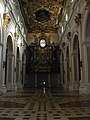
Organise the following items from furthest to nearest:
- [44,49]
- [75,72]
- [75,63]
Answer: [44,49], [75,63], [75,72]

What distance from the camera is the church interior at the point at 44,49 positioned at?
11375 millimetres

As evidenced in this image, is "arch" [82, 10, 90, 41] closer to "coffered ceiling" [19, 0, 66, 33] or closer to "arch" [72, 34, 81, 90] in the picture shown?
"arch" [72, 34, 81, 90]

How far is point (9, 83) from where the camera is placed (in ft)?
49.4

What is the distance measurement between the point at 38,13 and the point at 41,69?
8295mm

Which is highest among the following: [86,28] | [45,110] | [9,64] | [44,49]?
[44,49]

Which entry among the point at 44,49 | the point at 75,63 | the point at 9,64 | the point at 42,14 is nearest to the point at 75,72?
the point at 75,63

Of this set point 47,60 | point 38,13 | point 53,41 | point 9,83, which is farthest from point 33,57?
point 9,83

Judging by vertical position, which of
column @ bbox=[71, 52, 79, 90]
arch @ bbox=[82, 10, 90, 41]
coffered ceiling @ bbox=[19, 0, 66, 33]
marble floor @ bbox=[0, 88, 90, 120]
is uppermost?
coffered ceiling @ bbox=[19, 0, 66, 33]

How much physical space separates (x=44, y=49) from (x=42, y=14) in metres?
6.38

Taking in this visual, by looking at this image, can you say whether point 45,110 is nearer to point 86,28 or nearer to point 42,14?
point 86,28

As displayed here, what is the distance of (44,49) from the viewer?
92.2ft

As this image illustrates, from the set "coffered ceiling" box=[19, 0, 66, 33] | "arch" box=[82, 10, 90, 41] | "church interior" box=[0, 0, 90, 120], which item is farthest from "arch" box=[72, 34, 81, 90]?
"coffered ceiling" box=[19, 0, 66, 33]

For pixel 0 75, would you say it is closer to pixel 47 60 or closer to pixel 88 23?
pixel 88 23

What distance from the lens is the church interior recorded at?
11375mm
